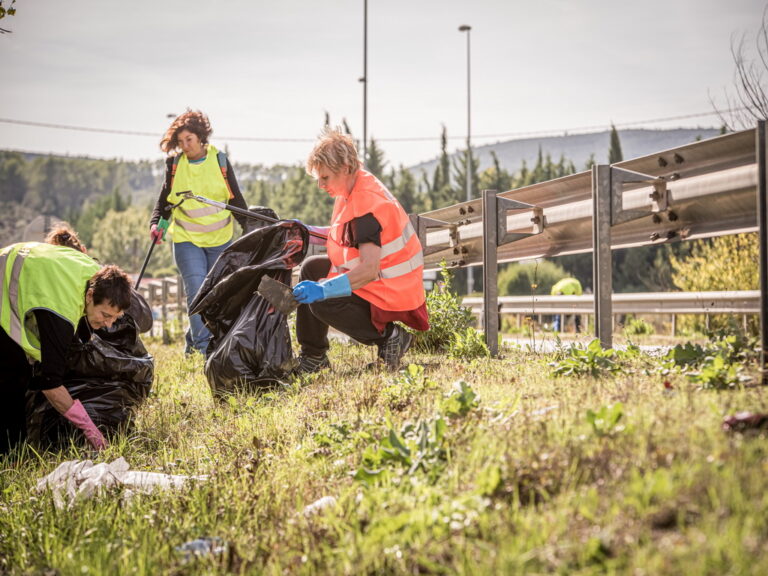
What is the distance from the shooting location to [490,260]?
505 centimetres

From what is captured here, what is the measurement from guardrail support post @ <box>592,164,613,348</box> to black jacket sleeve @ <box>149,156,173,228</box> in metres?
4.04

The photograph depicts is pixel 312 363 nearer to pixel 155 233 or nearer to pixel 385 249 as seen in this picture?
pixel 385 249

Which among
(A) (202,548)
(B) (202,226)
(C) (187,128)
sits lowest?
(A) (202,548)

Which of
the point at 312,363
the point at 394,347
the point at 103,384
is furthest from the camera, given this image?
the point at 312,363

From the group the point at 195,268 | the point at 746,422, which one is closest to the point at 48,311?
the point at 195,268

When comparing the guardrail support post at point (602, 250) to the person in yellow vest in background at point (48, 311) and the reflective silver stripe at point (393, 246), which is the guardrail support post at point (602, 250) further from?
the person in yellow vest in background at point (48, 311)

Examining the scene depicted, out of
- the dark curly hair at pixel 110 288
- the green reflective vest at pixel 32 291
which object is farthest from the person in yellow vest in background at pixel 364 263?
the green reflective vest at pixel 32 291

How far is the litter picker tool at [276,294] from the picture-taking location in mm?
4168

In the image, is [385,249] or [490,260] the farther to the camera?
[490,260]

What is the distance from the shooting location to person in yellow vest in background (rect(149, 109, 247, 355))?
6469 mm

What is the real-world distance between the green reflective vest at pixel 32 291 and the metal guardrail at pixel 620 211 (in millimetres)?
2674

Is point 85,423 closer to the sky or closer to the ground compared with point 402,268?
closer to the ground

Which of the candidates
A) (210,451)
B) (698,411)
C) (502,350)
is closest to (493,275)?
(502,350)

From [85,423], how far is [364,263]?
1.80m
